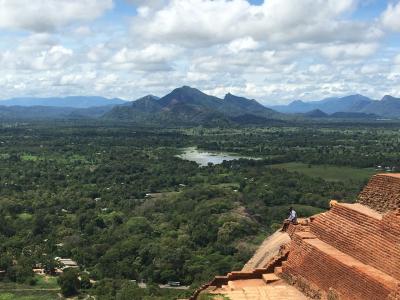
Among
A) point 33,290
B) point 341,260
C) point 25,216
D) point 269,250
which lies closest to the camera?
point 341,260

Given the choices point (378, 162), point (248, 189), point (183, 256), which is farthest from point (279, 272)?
point (378, 162)

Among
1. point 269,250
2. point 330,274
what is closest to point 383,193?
point 330,274

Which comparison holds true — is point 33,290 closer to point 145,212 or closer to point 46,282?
point 46,282

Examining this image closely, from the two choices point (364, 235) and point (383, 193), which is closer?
point (364, 235)

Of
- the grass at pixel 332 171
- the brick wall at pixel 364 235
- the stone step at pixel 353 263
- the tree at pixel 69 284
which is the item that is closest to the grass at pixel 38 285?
the tree at pixel 69 284

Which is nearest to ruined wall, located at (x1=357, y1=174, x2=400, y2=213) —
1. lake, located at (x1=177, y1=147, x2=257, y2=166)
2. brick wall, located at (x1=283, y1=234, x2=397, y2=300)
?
brick wall, located at (x1=283, y1=234, x2=397, y2=300)

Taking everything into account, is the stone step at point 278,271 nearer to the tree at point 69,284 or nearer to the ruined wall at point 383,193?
the ruined wall at point 383,193

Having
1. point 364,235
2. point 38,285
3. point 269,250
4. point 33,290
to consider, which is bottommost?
point 38,285
